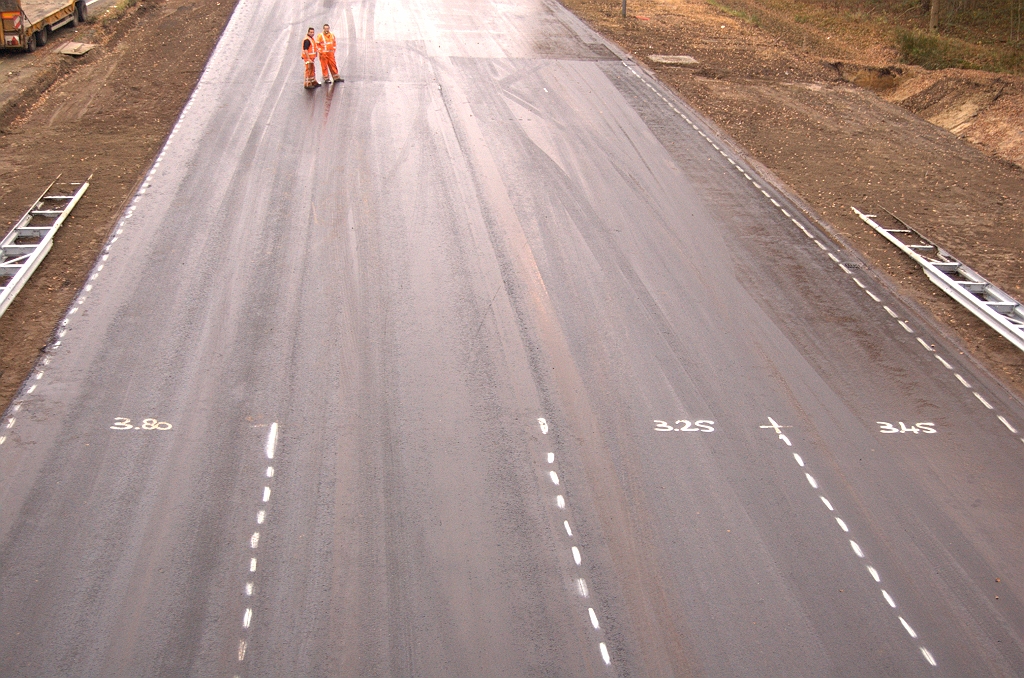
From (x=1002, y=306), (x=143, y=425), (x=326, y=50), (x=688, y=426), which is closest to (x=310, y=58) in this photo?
(x=326, y=50)

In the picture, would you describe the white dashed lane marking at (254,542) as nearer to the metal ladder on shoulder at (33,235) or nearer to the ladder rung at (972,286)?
the metal ladder on shoulder at (33,235)

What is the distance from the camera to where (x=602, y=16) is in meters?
29.6

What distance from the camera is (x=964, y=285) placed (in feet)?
43.0

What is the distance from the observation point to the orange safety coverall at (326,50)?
785 inches

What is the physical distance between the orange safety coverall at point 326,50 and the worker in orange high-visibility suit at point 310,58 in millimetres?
199

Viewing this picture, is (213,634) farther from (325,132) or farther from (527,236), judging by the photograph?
(325,132)

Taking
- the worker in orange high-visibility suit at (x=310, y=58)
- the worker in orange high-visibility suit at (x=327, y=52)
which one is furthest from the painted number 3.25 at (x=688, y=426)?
the worker in orange high-visibility suit at (x=327, y=52)

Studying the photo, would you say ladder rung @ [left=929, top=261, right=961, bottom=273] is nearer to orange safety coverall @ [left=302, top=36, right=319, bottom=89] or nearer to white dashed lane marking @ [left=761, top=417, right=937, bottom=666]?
white dashed lane marking @ [left=761, top=417, right=937, bottom=666]

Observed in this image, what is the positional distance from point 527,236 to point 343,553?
7.38 metres

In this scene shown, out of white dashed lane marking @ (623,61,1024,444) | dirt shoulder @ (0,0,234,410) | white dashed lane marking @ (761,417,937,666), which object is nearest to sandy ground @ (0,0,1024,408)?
dirt shoulder @ (0,0,234,410)

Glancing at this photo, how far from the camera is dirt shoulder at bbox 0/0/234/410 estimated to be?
38.0ft

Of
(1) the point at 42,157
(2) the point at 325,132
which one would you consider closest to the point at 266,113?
(2) the point at 325,132

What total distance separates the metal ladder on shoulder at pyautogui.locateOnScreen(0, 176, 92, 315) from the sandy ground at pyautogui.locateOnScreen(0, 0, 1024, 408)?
190 millimetres

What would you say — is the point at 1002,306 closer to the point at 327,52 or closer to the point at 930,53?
the point at 327,52
